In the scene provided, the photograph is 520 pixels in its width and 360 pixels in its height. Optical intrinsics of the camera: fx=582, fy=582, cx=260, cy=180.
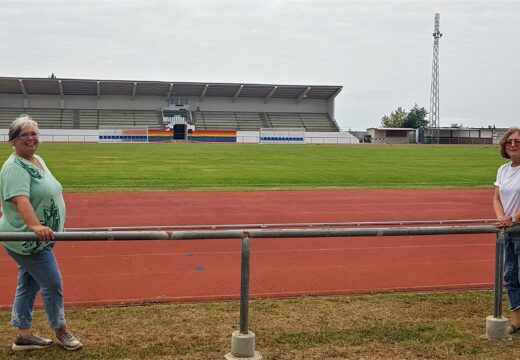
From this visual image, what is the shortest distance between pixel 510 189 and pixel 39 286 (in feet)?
14.0

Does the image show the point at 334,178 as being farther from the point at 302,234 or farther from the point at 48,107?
the point at 48,107

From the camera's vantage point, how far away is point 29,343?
189 inches

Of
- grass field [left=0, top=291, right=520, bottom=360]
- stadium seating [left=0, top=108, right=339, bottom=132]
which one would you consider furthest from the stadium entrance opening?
grass field [left=0, top=291, right=520, bottom=360]

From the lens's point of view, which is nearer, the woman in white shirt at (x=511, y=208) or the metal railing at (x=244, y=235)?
the metal railing at (x=244, y=235)

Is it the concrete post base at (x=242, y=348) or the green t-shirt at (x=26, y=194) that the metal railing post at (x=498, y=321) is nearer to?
the concrete post base at (x=242, y=348)

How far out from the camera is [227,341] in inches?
200

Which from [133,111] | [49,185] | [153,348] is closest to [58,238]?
[49,185]

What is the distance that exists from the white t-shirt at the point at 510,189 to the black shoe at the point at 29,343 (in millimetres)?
4245

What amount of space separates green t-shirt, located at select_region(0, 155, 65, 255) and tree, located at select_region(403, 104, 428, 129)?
11307 centimetres

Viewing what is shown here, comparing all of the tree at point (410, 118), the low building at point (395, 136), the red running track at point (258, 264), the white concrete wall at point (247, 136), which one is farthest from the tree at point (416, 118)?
the red running track at point (258, 264)

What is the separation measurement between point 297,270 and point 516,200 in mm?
3523

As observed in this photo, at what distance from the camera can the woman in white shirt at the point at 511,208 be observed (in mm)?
5289

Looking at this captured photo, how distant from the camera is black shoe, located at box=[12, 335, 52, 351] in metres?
4.77

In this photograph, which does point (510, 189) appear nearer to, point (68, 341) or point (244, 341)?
point (244, 341)
